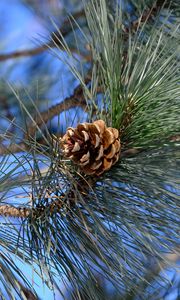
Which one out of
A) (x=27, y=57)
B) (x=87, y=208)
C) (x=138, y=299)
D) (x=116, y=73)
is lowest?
(x=138, y=299)

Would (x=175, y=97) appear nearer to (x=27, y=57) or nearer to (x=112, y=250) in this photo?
(x=112, y=250)

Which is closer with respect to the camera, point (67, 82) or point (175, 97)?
point (175, 97)

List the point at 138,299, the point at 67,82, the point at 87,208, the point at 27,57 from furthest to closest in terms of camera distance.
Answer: the point at 27,57
the point at 67,82
the point at 138,299
the point at 87,208

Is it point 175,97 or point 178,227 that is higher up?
point 175,97

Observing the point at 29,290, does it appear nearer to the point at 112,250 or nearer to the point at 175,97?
the point at 112,250

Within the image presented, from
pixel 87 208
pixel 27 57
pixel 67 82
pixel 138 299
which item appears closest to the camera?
pixel 87 208

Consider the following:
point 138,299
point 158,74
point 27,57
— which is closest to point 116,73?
point 158,74
